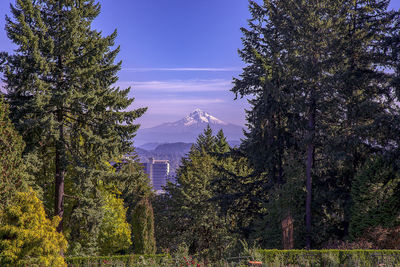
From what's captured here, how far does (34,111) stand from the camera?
1856cm

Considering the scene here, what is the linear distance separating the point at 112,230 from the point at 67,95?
387 inches

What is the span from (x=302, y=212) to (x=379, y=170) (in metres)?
5.30

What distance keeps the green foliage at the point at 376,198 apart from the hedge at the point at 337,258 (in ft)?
19.8

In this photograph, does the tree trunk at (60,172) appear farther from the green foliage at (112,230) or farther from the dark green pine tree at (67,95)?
the green foliage at (112,230)

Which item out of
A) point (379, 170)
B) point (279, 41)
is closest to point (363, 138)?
point (379, 170)

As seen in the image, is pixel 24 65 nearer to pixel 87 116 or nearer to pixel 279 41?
pixel 87 116

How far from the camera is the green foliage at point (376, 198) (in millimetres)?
18359

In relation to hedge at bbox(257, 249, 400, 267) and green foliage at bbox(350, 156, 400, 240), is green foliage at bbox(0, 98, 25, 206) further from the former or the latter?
green foliage at bbox(350, 156, 400, 240)

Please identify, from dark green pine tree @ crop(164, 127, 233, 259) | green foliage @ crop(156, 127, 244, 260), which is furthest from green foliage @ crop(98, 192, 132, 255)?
dark green pine tree @ crop(164, 127, 233, 259)

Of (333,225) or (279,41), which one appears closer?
(333,225)

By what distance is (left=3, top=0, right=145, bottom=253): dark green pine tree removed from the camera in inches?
724

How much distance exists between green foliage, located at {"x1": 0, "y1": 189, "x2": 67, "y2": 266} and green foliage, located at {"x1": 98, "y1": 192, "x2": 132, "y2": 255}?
10.7 meters

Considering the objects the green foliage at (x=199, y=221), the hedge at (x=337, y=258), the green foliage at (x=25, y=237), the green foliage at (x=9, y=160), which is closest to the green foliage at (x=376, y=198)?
the hedge at (x=337, y=258)

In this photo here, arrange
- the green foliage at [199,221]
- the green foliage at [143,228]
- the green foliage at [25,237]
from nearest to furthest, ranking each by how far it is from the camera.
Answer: the green foliage at [25,237] → the green foliage at [143,228] → the green foliage at [199,221]
